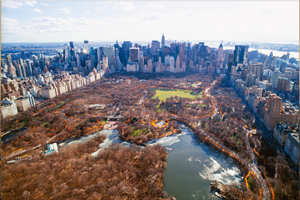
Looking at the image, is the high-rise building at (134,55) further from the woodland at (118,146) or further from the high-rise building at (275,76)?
the high-rise building at (275,76)

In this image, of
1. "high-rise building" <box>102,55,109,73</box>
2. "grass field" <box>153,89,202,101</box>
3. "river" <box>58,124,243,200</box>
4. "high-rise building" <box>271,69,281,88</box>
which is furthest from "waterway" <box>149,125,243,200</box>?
"high-rise building" <box>102,55,109,73</box>

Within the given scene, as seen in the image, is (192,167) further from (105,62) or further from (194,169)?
(105,62)

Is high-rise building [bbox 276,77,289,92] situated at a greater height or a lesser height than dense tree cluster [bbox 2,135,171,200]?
greater

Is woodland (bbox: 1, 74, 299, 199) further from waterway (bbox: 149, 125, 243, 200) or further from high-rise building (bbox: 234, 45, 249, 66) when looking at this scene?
high-rise building (bbox: 234, 45, 249, 66)

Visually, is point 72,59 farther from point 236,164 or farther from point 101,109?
point 236,164

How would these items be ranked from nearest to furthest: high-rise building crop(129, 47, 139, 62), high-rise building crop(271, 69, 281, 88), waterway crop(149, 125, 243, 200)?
1. waterway crop(149, 125, 243, 200)
2. high-rise building crop(271, 69, 281, 88)
3. high-rise building crop(129, 47, 139, 62)

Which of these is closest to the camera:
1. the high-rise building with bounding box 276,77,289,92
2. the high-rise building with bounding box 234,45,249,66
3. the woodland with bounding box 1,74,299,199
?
the woodland with bounding box 1,74,299,199

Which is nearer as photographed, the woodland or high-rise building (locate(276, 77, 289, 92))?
the woodland

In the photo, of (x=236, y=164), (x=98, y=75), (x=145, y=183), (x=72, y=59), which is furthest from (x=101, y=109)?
(x=72, y=59)
